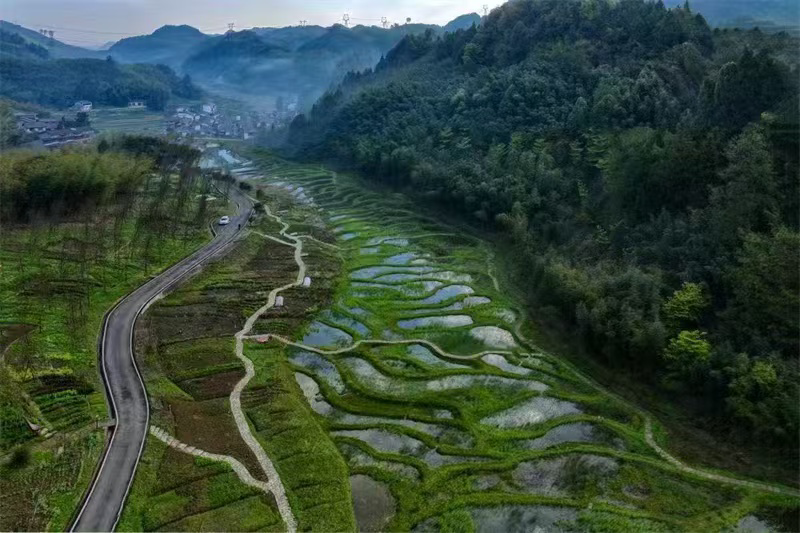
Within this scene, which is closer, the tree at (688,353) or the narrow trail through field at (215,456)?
the narrow trail through field at (215,456)

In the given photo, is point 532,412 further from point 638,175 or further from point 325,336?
point 638,175

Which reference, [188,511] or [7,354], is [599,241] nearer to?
[188,511]

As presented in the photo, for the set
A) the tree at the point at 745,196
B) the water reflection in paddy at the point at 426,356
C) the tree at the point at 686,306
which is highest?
the tree at the point at 745,196

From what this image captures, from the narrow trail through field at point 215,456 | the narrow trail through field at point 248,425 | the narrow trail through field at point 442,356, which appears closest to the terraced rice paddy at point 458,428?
the narrow trail through field at point 442,356

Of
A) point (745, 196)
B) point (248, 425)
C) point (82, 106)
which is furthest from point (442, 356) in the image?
point (82, 106)

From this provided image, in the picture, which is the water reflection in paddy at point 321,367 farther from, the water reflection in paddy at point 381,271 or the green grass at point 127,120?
the green grass at point 127,120

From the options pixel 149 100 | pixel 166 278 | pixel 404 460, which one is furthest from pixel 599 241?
pixel 149 100

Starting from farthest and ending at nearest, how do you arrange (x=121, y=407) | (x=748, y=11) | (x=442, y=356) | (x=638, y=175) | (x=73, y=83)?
(x=73, y=83)
(x=748, y=11)
(x=638, y=175)
(x=442, y=356)
(x=121, y=407)
